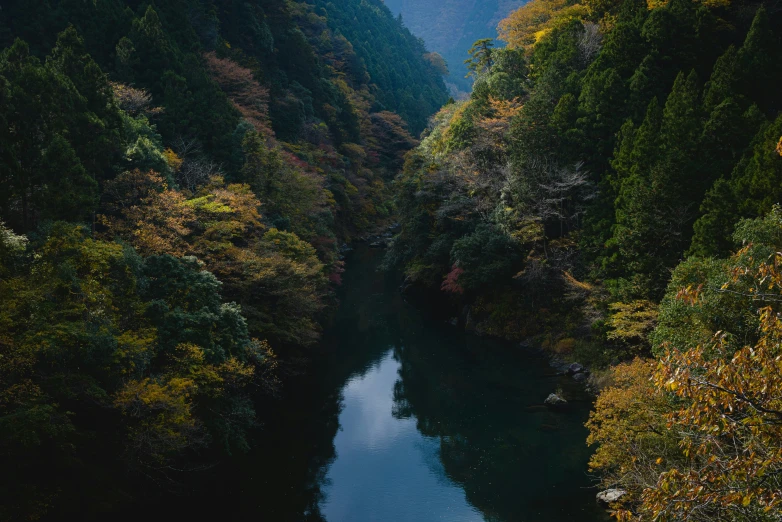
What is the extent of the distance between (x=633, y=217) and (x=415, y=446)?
39.3 ft

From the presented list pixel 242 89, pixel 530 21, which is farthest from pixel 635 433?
pixel 530 21

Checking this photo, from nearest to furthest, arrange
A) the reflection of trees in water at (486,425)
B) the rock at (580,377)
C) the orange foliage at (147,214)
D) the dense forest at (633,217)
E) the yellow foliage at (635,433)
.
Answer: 1. the dense forest at (633,217)
2. the yellow foliage at (635,433)
3. the reflection of trees in water at (486,425)
4. the orange foliage at (147,214)
5. the rock at (580,377)

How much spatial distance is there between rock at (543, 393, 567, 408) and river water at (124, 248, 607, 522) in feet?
1.31

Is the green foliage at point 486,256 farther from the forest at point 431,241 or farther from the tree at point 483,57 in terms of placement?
the tree at point 483,57

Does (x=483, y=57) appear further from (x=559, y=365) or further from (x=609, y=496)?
(x=609, y=496)

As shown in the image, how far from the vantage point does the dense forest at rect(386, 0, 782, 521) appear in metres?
10.0

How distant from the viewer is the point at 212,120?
104 ft

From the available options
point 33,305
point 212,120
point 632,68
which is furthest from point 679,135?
point 212,120

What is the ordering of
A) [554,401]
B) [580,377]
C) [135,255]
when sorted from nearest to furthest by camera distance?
[135,255] → [554,401] → [580,377]

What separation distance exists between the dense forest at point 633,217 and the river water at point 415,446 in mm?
2043

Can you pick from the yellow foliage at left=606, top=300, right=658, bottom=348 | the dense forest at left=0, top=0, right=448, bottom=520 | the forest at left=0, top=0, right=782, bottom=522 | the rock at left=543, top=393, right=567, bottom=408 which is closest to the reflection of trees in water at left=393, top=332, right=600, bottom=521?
the rock at left=543, top=393, right=567, bottom=408

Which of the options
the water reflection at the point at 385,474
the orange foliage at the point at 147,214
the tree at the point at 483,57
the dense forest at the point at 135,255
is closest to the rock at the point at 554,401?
the water reflection at the point at 385,474

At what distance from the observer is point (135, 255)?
17.4 metres

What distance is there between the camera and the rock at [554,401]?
22.7 metres
